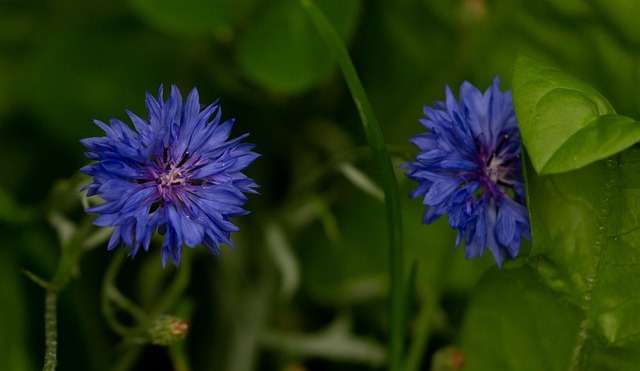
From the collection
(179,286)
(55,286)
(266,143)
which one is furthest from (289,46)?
(55,286)

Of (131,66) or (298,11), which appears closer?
(298,11)

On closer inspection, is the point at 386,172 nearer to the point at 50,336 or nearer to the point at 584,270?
the point at 584,270

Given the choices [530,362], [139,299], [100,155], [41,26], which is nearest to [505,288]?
[530,362]

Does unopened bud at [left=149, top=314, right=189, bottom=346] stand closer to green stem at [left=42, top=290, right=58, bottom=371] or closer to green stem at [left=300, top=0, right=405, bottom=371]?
green stem at [left=42, top=290, right=58, bottom=371]

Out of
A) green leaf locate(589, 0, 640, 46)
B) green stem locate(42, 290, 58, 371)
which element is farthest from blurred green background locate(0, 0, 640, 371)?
green stem locate(42, 290, 58, 371)

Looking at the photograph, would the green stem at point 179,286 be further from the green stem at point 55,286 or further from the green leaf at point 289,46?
the green leaf at point 289,46

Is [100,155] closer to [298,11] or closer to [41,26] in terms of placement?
[298,11]
